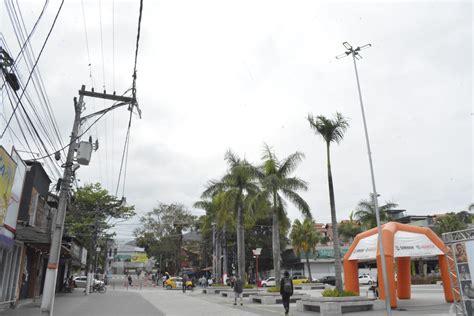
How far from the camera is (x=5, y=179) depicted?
14.8 m

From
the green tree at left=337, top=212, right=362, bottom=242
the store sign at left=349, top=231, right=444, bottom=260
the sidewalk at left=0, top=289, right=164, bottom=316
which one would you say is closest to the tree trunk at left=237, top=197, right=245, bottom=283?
the sidewalk at left=0, top=289, right=164, bottom=316

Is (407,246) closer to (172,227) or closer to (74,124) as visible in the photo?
(74,124)

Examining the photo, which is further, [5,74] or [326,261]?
[326,261]

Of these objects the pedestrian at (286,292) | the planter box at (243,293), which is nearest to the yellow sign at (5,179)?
the pedestrian at (286,292)

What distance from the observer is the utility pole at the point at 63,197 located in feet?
40.3

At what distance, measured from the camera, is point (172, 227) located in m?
65.5

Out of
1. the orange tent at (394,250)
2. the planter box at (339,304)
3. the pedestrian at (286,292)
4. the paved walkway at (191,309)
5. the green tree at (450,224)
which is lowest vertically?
the paved walkway at (191,309)

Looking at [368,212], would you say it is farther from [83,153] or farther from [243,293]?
[83,153]

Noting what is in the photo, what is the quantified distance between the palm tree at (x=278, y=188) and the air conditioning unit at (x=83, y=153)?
487 inches

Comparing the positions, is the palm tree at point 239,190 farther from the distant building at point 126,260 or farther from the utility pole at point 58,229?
the distant building at point 126,260

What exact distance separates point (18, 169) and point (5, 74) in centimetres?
829

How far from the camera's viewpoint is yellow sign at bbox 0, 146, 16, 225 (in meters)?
14.3

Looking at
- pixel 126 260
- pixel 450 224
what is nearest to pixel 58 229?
pixel 450 224

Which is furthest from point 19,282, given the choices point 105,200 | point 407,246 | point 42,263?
point 105,200
